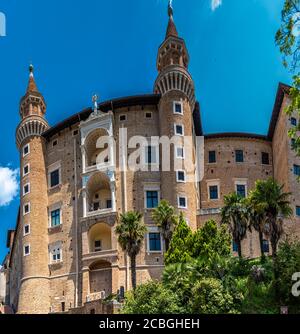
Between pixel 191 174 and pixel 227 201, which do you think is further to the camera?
pixel 191 174

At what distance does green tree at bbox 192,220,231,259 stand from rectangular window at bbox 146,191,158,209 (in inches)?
475

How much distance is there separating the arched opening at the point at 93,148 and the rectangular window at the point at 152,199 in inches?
233

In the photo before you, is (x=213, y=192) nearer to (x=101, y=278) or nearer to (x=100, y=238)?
(x=100, y=238)

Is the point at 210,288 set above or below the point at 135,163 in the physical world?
below

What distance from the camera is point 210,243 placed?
131 feet

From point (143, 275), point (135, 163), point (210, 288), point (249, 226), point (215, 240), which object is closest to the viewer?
point (210, 288)

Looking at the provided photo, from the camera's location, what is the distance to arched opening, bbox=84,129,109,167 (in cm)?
5669

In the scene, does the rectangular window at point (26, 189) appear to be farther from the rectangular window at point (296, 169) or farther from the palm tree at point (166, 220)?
the rectangular window at point (296, 169)

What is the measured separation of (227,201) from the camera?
45188 millimetres

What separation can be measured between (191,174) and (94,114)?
12.0 m

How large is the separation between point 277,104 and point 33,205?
27.8 m

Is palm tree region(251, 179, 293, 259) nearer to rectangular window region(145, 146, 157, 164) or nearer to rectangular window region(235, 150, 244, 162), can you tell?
rectangular window region(145, 146, 157, 164)
